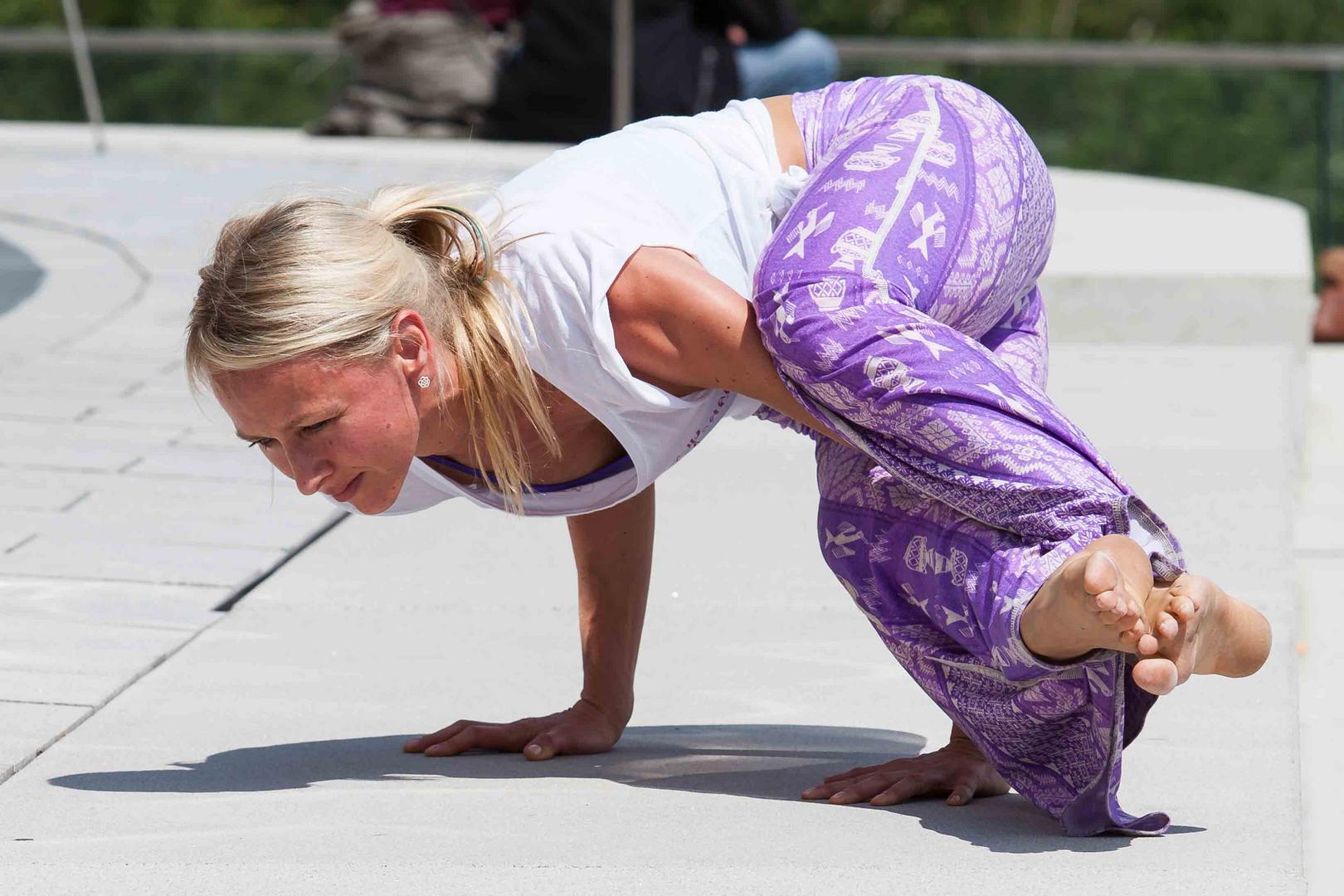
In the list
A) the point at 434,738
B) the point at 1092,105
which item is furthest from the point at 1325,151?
the point at 434,738

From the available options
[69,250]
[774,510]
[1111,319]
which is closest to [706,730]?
[774,510]

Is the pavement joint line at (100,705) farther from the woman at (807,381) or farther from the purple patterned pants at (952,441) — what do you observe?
the purple patterned pants at (952,441)

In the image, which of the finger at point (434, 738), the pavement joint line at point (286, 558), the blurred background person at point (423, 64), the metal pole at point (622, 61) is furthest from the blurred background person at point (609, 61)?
the finger at point (434, 738)

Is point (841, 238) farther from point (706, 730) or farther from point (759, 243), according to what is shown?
point (706, 730)

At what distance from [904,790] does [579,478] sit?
0.59 m

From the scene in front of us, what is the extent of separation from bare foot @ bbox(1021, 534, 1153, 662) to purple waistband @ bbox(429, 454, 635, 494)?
623mm

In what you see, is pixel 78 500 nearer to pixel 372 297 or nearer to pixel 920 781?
pixel 372 297

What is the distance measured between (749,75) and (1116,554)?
20.2 feet

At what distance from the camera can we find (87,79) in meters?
9.32

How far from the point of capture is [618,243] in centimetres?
223

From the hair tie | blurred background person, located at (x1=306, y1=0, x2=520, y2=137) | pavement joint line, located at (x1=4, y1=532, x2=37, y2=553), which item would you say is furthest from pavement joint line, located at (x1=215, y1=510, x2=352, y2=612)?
blurred background person, located at (x1=306, y1=0, x2=520, y2=137)

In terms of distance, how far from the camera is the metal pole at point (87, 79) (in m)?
8.55

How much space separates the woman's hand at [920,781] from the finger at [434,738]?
52 cm

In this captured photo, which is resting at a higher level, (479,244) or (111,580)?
(479,244)
